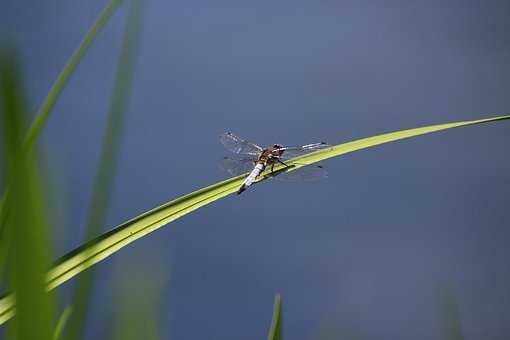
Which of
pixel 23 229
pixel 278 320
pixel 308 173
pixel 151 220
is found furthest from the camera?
pixel 308 173

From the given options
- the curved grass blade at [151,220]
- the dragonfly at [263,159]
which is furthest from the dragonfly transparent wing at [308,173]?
the curved grass blade at [151,220]

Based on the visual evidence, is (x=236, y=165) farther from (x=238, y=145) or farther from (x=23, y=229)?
(x=23, y=229)

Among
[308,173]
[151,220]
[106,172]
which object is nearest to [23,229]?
[106,172]

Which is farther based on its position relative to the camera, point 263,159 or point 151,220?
point 263,159

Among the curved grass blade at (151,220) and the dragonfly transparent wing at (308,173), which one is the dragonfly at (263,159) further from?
the curved grass blade at (151,220)

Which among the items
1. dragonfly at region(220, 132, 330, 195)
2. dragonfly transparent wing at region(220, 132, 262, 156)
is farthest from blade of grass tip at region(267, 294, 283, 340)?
dragonfly transparent wing at region(220, 132, 262, 156)

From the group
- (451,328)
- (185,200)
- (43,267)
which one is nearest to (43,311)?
(43,267)
